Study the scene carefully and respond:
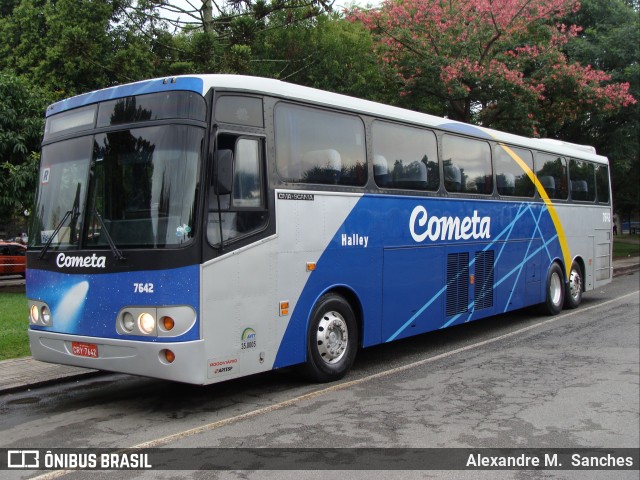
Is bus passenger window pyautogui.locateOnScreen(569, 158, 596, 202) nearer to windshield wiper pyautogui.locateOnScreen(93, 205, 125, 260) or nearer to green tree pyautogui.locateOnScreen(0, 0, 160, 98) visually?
green tree pyautogui.locateOnScreen(0, 0, 160, 98)

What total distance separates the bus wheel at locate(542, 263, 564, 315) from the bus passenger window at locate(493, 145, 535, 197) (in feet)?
6.62

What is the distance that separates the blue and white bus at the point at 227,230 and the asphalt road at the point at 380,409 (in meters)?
0.49

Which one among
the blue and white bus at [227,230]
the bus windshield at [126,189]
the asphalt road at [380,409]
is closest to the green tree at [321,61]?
the blue and white bus at [227,230]

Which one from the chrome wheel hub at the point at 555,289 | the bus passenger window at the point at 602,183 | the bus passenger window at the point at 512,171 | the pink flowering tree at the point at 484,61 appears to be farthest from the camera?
the pink flowering tree at the point at 484,61

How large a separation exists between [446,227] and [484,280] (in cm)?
161

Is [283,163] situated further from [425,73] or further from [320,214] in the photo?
[425,73]

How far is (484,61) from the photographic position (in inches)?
712

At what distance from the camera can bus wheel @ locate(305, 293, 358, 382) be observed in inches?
286

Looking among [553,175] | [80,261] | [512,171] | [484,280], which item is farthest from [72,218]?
[553,175]

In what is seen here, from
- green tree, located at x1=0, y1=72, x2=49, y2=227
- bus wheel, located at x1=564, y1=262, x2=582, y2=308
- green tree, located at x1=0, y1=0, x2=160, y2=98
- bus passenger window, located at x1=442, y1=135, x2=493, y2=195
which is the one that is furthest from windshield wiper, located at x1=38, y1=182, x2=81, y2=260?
bus wheel, located at x1=564, y1=262, x2=582, y2=308

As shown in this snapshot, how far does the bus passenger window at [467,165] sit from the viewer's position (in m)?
9.77

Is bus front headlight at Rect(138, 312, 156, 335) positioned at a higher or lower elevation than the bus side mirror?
lower

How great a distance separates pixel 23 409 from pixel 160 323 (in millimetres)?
2080

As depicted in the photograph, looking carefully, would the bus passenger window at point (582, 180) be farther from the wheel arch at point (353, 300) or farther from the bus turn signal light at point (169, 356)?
the bus turn signal light at point (169, 356)
